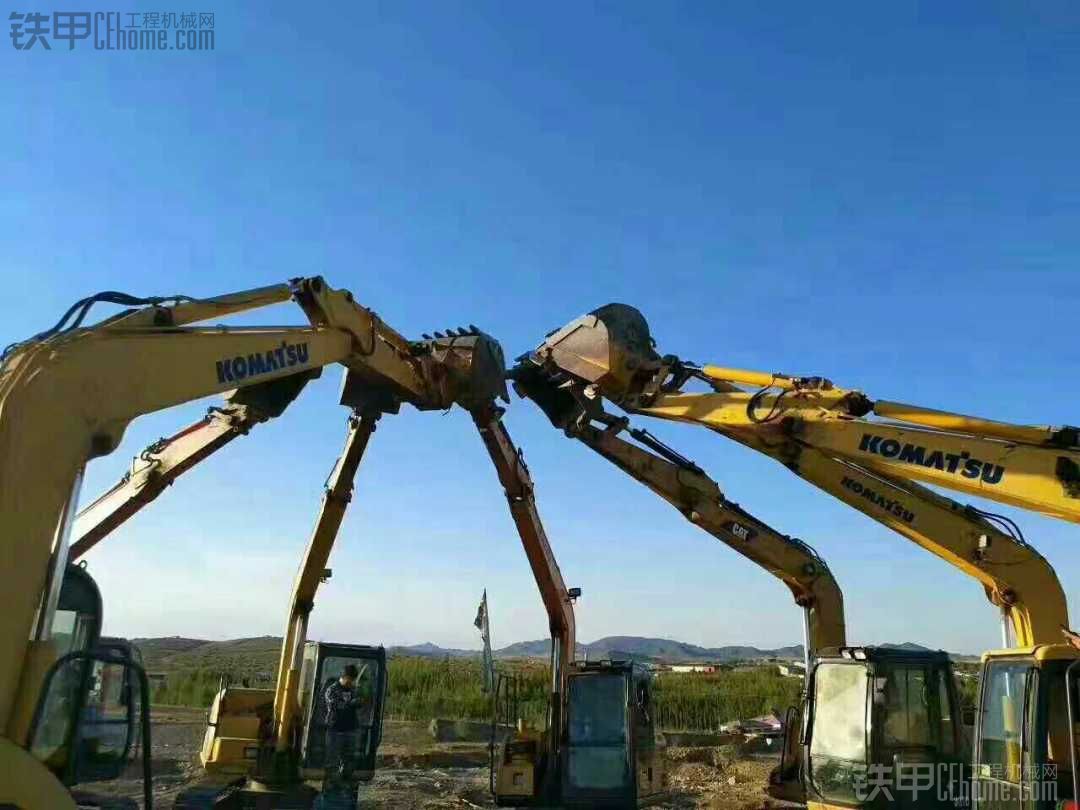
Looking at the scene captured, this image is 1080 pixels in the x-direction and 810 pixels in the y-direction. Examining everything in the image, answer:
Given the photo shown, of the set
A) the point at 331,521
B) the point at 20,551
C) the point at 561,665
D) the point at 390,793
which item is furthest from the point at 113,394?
the point at 390,793

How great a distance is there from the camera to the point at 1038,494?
289 inches

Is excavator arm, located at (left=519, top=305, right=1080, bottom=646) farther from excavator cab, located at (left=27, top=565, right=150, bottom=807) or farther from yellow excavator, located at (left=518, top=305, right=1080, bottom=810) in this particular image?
excavator cab, located at (left=27, top=565, right=150, bottom=807)

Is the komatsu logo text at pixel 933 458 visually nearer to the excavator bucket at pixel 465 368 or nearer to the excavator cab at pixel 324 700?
the excavator bucket at pixel 465 368

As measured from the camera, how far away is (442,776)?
65.5 ft

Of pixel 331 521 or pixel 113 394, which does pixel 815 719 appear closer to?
pixel 331 521

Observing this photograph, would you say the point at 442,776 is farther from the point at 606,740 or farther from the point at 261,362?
the point at 261,362

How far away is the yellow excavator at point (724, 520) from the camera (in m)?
12.9

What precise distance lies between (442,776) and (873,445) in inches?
572

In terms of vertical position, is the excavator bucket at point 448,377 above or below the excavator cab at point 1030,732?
above

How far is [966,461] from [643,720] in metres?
6.85

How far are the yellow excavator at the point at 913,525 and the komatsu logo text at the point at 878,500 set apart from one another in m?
0.01

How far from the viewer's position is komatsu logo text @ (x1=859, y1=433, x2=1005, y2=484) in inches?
303

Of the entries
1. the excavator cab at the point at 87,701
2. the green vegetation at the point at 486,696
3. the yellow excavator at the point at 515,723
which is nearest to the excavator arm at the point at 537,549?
the yellow excavator at the point at 515,723

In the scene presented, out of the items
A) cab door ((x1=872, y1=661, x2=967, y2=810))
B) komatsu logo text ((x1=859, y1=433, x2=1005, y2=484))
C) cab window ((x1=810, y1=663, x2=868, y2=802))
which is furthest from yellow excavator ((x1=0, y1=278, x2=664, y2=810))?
komatsu logo text ((x1=859, y1=433, x2=1005, y2=484))
